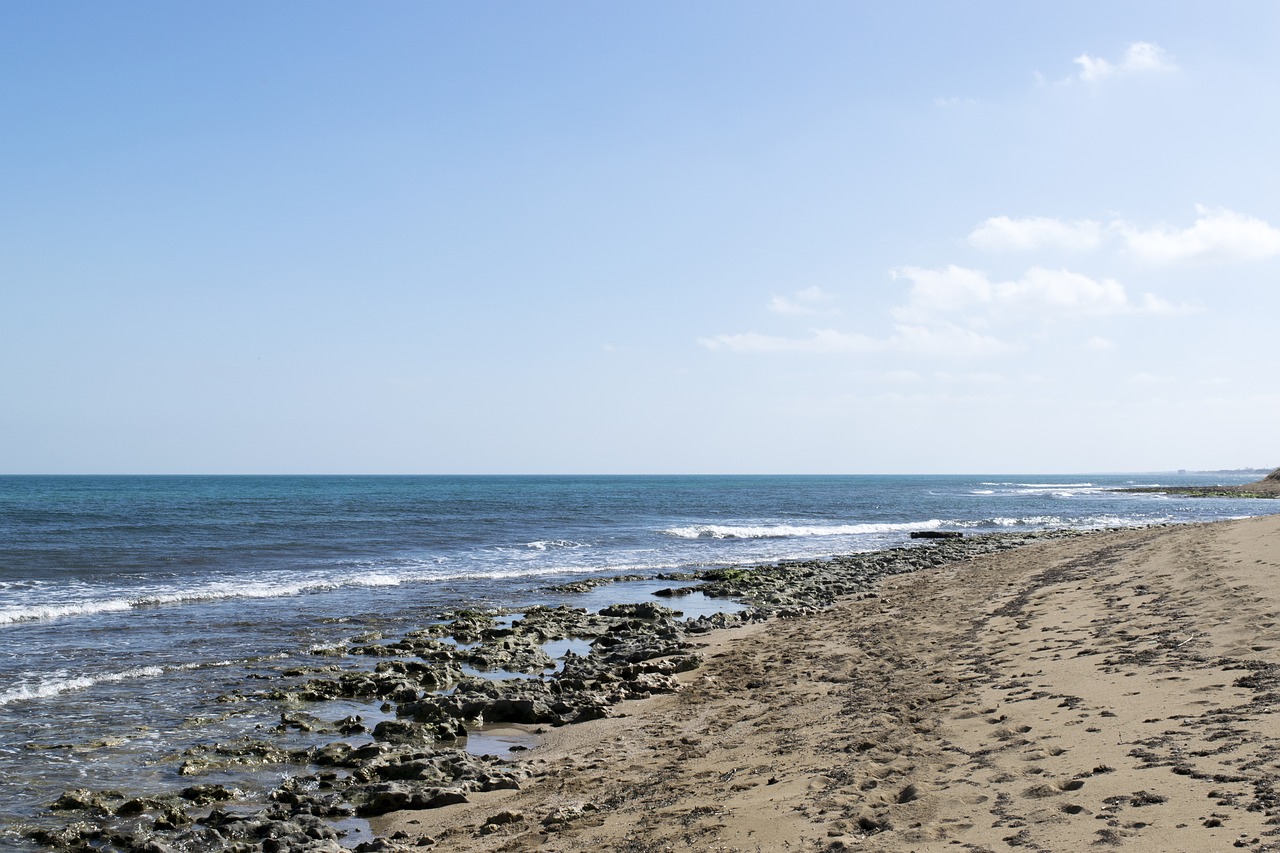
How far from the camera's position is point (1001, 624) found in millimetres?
13844

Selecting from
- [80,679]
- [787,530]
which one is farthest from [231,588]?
[787,530]

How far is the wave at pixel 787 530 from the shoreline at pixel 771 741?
28642 millimetres

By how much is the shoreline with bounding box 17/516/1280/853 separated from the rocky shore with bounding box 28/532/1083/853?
4 cm

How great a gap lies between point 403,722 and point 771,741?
5.00 meters

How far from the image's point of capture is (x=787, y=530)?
49250 millimetres

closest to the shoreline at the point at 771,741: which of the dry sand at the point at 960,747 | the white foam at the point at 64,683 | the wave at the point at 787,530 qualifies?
the dry sand at the point at 960,747

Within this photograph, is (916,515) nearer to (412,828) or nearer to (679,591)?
(679,591)

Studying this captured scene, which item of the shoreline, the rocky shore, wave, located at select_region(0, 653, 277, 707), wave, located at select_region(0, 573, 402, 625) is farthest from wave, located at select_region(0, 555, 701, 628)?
the shoreline

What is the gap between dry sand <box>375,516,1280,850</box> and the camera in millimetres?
5609

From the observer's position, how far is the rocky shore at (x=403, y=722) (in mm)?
7559

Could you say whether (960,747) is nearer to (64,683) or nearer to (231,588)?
(64,683)

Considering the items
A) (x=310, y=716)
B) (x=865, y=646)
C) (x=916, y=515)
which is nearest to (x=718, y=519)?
(x=916, y=515)

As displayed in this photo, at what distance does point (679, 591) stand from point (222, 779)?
16.5m

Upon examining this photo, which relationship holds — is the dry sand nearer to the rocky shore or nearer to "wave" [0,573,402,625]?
the rocky shore
